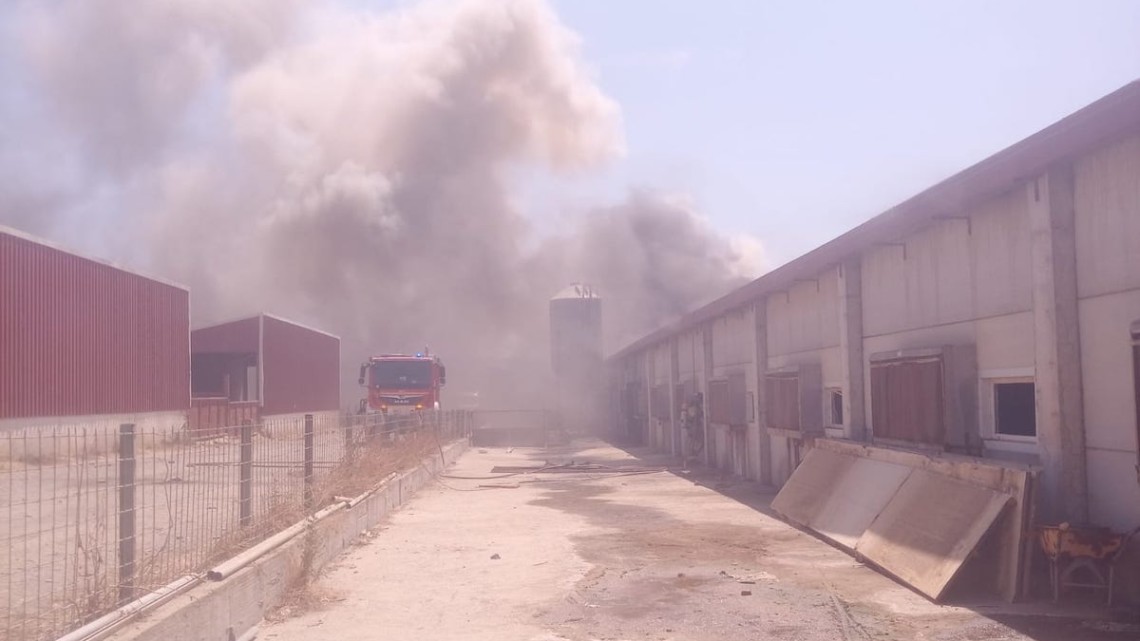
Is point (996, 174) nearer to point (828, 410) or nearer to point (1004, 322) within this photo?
point (1004, 322)

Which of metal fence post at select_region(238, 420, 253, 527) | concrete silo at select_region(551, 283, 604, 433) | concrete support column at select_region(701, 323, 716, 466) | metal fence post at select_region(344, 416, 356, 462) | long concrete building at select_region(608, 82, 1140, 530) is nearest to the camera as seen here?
long concrete building at select_region(608, 82, 1140, 530)

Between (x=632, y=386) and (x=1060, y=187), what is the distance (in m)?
30.2

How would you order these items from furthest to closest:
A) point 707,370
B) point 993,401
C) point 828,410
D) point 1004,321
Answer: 1. point 707,370
2. point 828,410
3. point 993,401
4. point 1004,321

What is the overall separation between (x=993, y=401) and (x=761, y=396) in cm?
865

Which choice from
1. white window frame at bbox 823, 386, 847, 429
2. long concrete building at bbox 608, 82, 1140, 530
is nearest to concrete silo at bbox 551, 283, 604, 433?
long concrete building at bbox 608, 82, 1140, 530

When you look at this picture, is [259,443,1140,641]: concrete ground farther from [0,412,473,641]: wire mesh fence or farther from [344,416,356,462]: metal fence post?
[344,416,356,462]: metal fence post

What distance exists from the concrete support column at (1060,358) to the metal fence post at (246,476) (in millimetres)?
6422

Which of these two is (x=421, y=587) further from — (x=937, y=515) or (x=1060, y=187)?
(x=1060, y=187)

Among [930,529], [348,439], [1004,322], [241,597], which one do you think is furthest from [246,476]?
[1004,322]

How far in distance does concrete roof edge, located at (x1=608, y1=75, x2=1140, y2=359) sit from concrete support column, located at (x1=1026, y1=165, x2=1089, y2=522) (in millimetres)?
371

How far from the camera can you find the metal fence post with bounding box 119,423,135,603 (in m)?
6.19

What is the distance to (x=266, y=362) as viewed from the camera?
39781 mm

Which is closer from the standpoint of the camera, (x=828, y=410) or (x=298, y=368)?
(x=828, y=410)

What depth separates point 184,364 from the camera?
108 ft
